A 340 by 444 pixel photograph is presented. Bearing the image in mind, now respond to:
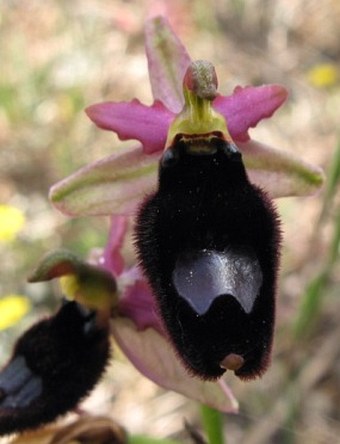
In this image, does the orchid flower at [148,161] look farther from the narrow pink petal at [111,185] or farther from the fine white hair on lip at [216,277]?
the fine white hair on lip at [216,277]

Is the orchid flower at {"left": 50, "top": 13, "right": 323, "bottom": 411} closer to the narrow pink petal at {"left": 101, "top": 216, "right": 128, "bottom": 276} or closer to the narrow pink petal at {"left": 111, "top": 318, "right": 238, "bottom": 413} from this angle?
the narrow pink petal at {"left": 111, "top": 318, "right": 238, "bottom": 413}

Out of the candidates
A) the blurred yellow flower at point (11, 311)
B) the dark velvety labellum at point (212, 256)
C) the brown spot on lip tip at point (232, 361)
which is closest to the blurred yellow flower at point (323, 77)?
the blurred yellow flower at point (11, 311)

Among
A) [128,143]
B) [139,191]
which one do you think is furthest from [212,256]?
[128,143]

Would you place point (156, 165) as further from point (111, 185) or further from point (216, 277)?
point (216, 277)

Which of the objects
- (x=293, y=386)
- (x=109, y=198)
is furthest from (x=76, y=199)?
(x=293, y=386)

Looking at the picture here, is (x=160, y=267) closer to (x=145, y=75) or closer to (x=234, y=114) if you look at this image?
(x=234, y=114)

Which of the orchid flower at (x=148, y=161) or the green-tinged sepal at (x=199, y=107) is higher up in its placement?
the green-tinged sepal at (x=199, y=107)
